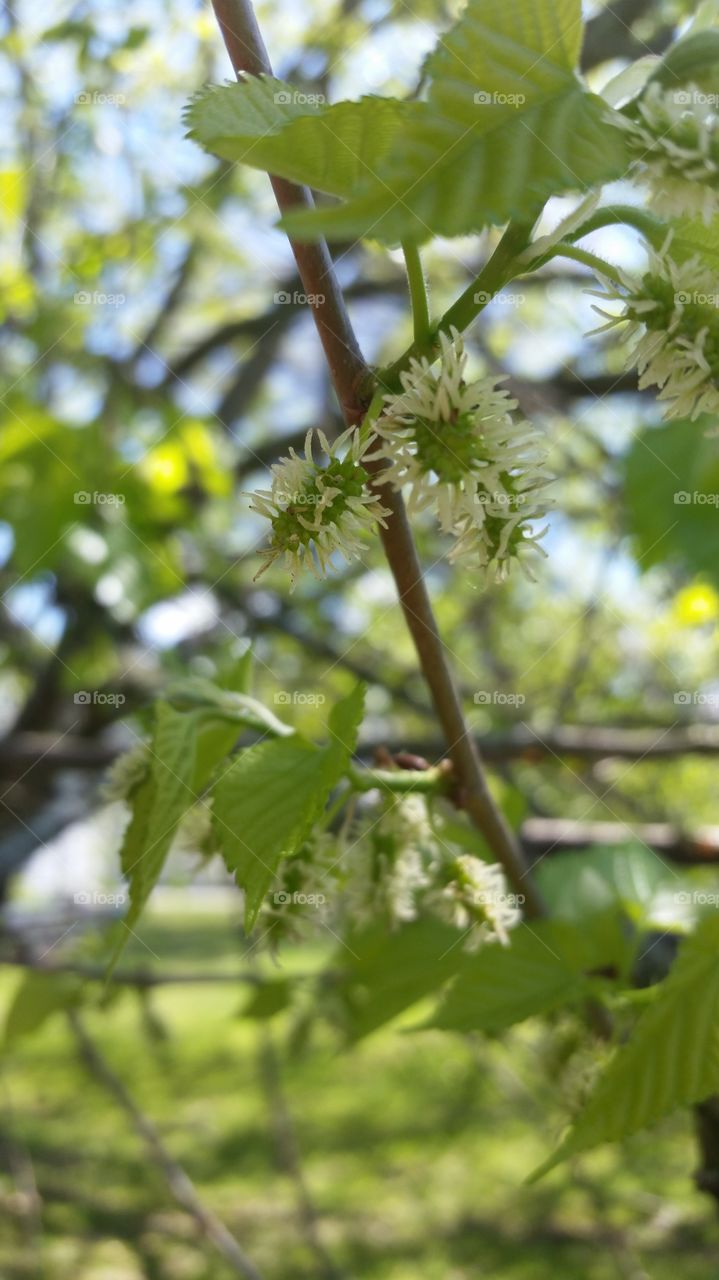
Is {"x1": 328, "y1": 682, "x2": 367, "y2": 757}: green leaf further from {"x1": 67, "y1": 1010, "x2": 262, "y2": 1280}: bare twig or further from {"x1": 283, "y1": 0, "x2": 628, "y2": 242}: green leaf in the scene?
{"x1": 67, "y1": 1010, "x2": 262, "y2": 1280}: bare twig

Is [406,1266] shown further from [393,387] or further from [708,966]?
[393,387]

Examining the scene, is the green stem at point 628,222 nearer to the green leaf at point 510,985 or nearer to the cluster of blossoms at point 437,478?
the cluster of blossoms at point 437,478

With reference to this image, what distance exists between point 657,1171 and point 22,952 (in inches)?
38.8

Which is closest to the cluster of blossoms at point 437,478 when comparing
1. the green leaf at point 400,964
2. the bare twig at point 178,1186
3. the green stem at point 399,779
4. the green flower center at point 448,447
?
the green flower center at point 448,447

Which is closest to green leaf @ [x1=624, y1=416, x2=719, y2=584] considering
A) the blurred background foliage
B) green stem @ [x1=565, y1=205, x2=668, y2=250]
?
the blurred background foliage

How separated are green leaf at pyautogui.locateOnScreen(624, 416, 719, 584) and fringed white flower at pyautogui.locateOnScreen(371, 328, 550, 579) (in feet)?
1.62

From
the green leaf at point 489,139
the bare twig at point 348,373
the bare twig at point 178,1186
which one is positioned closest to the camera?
the green leaf at point 489,139

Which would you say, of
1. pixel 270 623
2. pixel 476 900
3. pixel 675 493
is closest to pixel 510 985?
pixel 476 900

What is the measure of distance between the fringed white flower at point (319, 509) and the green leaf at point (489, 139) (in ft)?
0.29

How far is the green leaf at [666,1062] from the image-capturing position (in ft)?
1.19

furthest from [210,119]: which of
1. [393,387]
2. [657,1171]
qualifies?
[657,1171]

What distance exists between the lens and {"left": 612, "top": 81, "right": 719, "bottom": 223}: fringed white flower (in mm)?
225

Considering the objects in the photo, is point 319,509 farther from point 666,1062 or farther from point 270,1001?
point 270,1001

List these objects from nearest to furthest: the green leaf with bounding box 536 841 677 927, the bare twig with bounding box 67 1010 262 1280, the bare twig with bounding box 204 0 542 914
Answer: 1. the bare twig with bounding box 204 0 542 914
2. the green leaf with bounding box 536 841 677 927
3. the bare twig with bounding box 67 1010 262 1280
